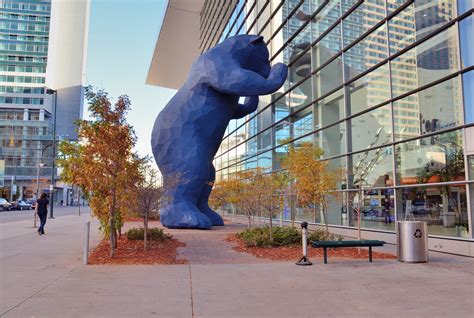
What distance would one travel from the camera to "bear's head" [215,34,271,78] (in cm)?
1705

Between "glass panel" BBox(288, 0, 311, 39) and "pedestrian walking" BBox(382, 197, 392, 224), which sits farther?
"glass panel" BBox(288, 0, 311, 39)

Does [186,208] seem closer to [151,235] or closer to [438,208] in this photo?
[151,235]

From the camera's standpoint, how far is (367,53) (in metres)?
15.7

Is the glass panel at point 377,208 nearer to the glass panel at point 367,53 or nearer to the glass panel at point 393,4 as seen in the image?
the glass panel at point 367,53

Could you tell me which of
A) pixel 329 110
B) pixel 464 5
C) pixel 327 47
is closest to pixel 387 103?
pixel 464 5

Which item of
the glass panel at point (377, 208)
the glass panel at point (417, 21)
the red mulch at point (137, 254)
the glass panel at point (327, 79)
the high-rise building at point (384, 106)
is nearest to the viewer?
the red mulch at point (137, 254)

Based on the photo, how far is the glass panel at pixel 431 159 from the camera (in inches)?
442

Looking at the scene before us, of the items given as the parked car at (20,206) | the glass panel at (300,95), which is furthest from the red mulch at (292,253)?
the parked car at (20,206)

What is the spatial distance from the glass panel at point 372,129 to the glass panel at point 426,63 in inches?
36.8

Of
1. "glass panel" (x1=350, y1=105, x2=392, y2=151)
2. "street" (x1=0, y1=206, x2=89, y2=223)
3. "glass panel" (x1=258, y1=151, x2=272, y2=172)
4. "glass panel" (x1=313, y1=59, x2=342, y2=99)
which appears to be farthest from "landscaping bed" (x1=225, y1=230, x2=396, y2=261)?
"street" (x1=0, y1=206, x2=89, y2=223)

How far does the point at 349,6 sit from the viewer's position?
16844mm

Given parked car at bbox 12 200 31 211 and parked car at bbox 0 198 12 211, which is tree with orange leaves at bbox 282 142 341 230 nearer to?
parked car at bbox 0 198 12 211

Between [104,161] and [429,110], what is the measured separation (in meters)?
9.22

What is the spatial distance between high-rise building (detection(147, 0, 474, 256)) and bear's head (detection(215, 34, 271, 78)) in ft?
10.2
